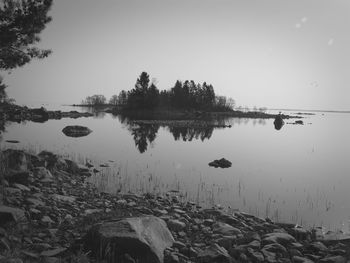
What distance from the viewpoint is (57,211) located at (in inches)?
373

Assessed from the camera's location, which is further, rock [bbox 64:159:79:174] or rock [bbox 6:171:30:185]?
rock [bbox 64:159:79:174]

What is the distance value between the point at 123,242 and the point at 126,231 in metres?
0.30

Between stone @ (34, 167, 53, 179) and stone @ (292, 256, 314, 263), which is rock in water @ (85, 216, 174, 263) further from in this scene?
stone @ (34, 167, 53, 179)

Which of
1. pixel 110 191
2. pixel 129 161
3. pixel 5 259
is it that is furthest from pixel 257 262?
pixel 129 161

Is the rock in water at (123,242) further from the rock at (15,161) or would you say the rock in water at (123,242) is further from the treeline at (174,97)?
the treeline at (174,97)

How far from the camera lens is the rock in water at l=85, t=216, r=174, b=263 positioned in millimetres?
6730

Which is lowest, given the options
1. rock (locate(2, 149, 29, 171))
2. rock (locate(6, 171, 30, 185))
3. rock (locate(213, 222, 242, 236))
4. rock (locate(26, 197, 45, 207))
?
rock (locate(213, 222, 242, 236))

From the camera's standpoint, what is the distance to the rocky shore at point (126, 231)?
679cm

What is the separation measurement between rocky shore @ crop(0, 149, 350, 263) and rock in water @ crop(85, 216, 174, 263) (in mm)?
20

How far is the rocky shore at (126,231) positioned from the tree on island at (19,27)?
789 centimetres

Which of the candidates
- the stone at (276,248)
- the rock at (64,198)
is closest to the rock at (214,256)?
the stone at (276,248)

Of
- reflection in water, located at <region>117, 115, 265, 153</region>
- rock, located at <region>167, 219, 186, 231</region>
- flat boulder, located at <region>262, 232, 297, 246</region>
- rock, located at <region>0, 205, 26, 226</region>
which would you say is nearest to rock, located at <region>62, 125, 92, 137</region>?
reflection in water, located at <region>117, 115, 265, 153</region>

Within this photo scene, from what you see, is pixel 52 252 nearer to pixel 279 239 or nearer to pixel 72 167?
pixel 279 239

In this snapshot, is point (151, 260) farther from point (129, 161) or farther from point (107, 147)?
point (107, 147)
